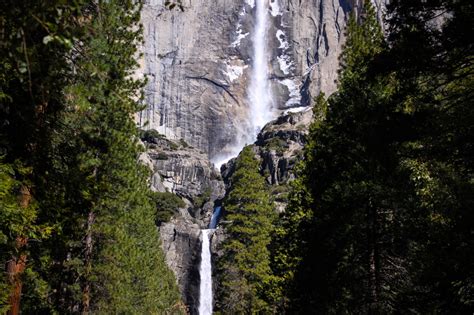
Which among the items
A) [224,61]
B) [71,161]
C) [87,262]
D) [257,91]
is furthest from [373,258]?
[224,61]

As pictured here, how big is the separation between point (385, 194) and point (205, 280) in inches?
1655

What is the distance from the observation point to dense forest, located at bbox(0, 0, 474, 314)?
538 centimetres

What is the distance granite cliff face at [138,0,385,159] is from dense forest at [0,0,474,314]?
73.8 m

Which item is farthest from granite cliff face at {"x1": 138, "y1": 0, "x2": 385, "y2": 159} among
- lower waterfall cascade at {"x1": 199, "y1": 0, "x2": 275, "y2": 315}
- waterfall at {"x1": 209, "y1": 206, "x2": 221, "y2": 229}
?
waterfall at {"x1": 209, "y1": 206, "x2": 221, "y2": 229}

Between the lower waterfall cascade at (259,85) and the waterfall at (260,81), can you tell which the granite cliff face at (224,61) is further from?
the waterfall at (260,81)

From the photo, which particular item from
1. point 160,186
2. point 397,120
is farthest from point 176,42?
point 397,120

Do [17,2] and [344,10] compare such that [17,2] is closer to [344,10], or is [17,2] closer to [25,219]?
[25,219]

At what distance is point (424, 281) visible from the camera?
730 cm

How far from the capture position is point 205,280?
50.1 m

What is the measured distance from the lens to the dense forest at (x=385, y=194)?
22.2ft

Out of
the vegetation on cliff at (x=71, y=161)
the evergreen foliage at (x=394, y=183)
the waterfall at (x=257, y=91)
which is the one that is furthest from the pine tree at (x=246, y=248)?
the waterfall at (x=257, y=91)

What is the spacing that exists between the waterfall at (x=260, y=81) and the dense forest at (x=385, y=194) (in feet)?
252

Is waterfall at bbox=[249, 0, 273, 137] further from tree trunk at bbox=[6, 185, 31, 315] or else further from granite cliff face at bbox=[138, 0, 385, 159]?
tree trunk at bbox=[6, 185, 31, 315]

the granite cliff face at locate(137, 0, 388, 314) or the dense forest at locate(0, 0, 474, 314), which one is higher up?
the granite cliff face at locate(137, 0, 388, 314)
